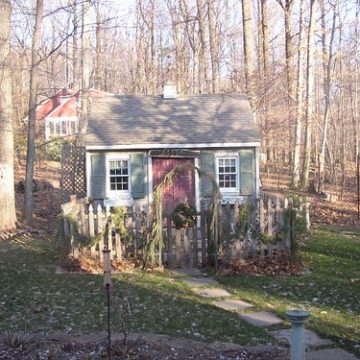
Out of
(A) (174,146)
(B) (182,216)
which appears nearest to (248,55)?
(A) (174,146)

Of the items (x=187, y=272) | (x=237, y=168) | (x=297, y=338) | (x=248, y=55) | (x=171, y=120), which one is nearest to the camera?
(x=297, y=338)

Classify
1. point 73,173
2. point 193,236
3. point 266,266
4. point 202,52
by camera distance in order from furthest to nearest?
1. point 202,52
2. point 73,173
3. point 193,236
4. point 266,266

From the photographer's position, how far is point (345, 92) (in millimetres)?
43156

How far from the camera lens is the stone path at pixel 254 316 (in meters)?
5.54

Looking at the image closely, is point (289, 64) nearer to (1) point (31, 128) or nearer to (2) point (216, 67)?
(2) point (216, 67)

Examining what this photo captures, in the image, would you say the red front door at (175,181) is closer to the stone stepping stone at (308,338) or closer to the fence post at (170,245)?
the fence post at (170,245)

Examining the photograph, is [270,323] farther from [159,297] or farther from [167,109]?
[167,109]

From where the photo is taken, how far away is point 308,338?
20.0 feet

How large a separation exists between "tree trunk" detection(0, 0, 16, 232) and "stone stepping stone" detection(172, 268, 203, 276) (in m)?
7.11

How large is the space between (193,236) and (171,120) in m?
8.16

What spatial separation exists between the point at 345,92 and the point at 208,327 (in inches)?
1571

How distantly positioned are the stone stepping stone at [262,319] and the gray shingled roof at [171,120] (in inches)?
397

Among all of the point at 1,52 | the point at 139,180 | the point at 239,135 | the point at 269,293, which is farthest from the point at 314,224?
the point at 1,52

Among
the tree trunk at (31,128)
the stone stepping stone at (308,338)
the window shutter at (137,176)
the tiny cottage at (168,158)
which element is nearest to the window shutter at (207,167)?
the tiny cottage at (168,158)
